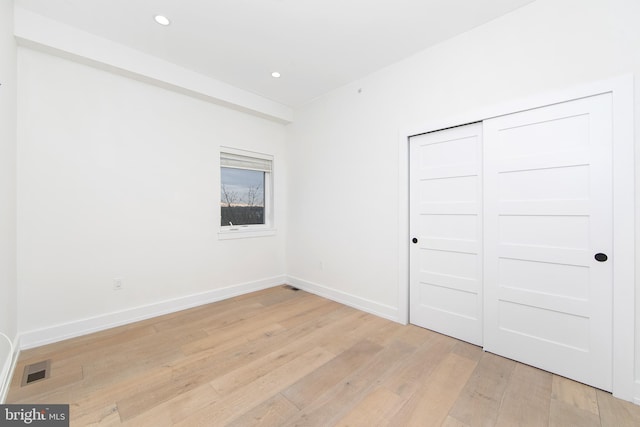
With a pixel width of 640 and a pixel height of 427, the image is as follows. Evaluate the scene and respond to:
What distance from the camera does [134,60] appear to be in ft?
9.07

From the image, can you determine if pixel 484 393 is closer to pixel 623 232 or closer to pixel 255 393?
pixel 623 232

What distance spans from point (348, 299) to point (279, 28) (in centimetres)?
317

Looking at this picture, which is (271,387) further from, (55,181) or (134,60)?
(134,60)

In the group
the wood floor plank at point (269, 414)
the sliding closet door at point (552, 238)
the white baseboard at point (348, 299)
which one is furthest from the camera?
the white baseboard at point (348, 299)

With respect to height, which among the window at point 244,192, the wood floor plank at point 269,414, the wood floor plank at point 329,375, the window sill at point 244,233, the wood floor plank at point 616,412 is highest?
the window at point 244,192

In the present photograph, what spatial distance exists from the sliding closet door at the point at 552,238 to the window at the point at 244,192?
3129mm

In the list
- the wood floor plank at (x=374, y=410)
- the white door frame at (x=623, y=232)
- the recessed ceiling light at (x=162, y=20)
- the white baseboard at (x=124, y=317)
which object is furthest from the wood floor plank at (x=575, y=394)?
the recessed ceiling light at (x=162, y=20)

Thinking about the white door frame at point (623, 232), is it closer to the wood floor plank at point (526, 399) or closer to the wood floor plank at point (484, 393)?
the wood floor plank at point (526, 399)

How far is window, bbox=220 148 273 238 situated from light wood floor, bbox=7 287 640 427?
161 cm

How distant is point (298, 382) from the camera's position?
1.92 m

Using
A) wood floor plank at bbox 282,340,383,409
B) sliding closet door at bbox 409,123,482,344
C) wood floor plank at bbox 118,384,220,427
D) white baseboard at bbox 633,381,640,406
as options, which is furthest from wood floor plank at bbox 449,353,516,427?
wood floor plank at bbox 118,384,220,427

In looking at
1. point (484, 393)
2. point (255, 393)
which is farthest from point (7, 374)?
point (484, 393)

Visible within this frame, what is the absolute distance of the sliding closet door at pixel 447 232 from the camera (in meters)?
2.48

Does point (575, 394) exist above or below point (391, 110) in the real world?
below
